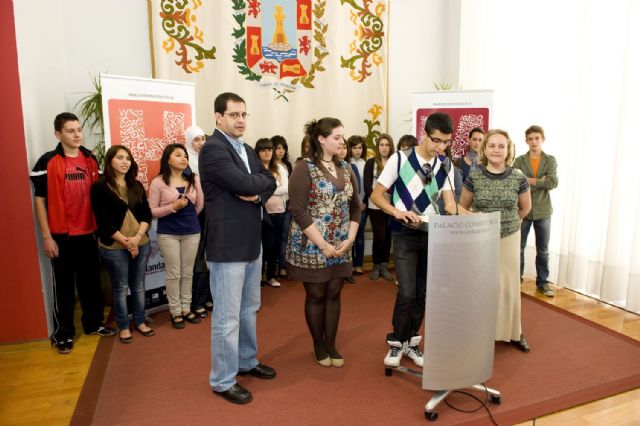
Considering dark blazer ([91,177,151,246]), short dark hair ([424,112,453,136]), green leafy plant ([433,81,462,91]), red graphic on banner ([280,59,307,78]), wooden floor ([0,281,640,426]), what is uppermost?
red graphic on banner ([280,59,307,78])

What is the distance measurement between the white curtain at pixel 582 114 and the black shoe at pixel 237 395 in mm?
3384

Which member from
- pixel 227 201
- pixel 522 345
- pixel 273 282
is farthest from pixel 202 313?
pixel 522 345

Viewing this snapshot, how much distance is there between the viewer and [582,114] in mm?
4469

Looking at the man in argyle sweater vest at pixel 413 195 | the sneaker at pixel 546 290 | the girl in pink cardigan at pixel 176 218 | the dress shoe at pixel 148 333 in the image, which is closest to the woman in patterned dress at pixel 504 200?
the man in argyle sweater vest at pixel 413 195

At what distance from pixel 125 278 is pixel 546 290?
375cm

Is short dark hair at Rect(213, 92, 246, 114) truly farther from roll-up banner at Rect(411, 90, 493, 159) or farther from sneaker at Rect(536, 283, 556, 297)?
sneaker at Rect(536, 283, 556, 297)

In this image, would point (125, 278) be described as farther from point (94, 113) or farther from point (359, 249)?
point (359, 249)

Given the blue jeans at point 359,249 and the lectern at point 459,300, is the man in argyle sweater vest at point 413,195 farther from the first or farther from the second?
the blue jeans at point 359,249

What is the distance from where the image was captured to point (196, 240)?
12.2 feet

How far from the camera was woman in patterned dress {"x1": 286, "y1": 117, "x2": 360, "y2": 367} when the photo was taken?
2662 millimetres

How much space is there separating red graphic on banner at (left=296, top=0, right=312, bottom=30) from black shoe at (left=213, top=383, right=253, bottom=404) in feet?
14.1

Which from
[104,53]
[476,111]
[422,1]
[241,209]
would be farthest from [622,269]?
[104,53]

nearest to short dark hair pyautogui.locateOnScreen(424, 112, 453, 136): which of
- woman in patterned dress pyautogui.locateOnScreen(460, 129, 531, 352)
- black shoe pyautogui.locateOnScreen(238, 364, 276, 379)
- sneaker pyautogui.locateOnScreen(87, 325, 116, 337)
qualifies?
woman in patterned dress pyautogui.locateOnScreen(460, 129, 531, 352)

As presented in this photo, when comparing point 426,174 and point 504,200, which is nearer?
point 426,174
